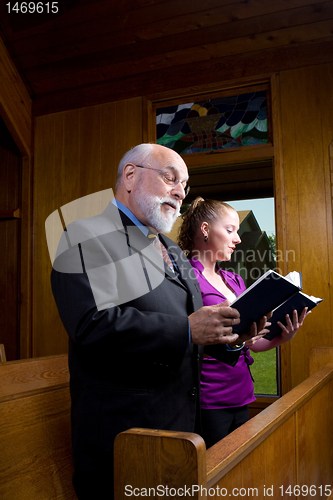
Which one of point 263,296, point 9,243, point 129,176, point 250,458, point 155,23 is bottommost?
point 250,458

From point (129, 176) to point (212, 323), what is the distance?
596 mm

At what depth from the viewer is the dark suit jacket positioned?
111 cm

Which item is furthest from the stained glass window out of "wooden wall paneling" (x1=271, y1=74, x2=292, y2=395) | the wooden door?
the wooden door

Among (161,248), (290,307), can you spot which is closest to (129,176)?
(161,248)

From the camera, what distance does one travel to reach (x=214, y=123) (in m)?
3.66

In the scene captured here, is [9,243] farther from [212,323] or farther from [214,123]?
[212,323]

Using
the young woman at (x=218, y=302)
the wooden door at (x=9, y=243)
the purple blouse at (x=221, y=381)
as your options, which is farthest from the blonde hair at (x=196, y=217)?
the wooden door at (x=9, y=243)

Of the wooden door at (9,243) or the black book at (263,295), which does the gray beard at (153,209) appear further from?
the wooden door at (9,243)

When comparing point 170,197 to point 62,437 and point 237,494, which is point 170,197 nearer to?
point 237,494

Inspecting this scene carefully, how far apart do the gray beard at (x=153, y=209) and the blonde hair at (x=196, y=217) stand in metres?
0.64

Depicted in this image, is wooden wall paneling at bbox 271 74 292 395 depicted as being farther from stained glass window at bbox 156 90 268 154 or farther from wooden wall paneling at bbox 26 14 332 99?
wooden wall paneling at bbox 26 14 332 99

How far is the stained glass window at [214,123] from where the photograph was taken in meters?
3.53

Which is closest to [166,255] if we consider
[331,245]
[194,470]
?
[194,470]

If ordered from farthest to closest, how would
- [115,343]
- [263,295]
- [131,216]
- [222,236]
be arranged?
[222,236], [131,216], [263,295], [115,343]
